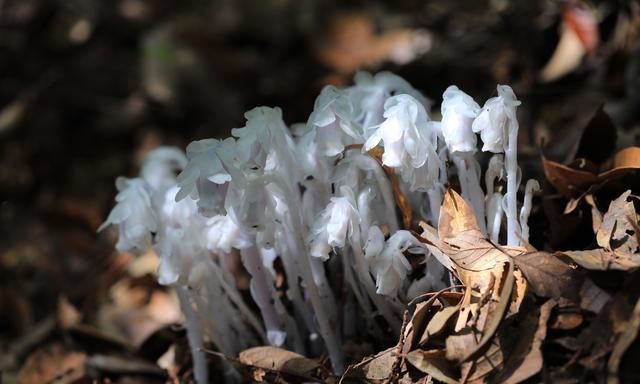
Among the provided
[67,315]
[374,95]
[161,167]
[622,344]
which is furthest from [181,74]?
[622,344]

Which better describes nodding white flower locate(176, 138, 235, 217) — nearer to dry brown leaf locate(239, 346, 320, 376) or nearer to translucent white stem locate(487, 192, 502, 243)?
dry brown leaf locate(239, 346, 320, 376)

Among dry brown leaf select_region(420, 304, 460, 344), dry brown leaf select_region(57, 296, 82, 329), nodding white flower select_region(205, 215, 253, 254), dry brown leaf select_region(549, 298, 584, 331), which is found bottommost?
dry brown leaf select_region(57, 296, 82, 329)

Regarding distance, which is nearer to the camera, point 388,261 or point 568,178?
point 388,261

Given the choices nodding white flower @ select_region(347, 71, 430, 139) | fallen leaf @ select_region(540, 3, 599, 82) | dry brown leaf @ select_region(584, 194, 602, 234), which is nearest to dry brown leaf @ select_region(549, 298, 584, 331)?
dry brown leaf @ select_region(584, 194, 602, 234)

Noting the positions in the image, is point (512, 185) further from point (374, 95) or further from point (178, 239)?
point (178, 239)

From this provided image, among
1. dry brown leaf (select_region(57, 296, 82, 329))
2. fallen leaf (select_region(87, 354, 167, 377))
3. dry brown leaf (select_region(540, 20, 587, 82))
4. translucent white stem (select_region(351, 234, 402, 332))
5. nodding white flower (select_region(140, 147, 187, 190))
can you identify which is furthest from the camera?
dry brown leaf (select_region(540, 20, 587, 82))
